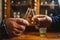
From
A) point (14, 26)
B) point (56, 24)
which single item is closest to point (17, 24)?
point (14, 26)

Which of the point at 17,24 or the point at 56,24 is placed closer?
the point at 17,24

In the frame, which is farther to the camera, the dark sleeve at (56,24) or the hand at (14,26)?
the dark sleeve at (56,24)

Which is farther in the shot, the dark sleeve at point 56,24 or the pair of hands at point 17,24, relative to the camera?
the dark sleeve at point 56,24

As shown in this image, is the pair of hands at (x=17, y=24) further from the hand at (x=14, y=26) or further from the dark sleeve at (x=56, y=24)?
the dark sleeve at (x=56, y=24)

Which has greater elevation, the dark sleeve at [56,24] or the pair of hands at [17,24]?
the pair of hands at [17,24]

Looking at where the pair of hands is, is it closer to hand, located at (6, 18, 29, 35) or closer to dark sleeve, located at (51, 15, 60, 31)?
hand, located at (6, 18, 29, 35)

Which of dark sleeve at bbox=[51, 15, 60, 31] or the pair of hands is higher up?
the pair of hands

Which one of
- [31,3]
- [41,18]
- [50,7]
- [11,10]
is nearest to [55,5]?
[50,7]

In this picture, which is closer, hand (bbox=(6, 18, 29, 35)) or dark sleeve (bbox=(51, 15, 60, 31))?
hand (bbox=(6, 18, 29, 35))

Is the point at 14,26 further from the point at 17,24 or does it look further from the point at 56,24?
the point at 56,24

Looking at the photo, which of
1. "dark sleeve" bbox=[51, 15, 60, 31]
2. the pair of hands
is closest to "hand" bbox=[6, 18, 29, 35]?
the pair of hands

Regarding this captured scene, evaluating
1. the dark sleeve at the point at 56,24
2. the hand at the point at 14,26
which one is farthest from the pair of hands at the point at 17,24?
the dark sleeve at the point at 56,24
